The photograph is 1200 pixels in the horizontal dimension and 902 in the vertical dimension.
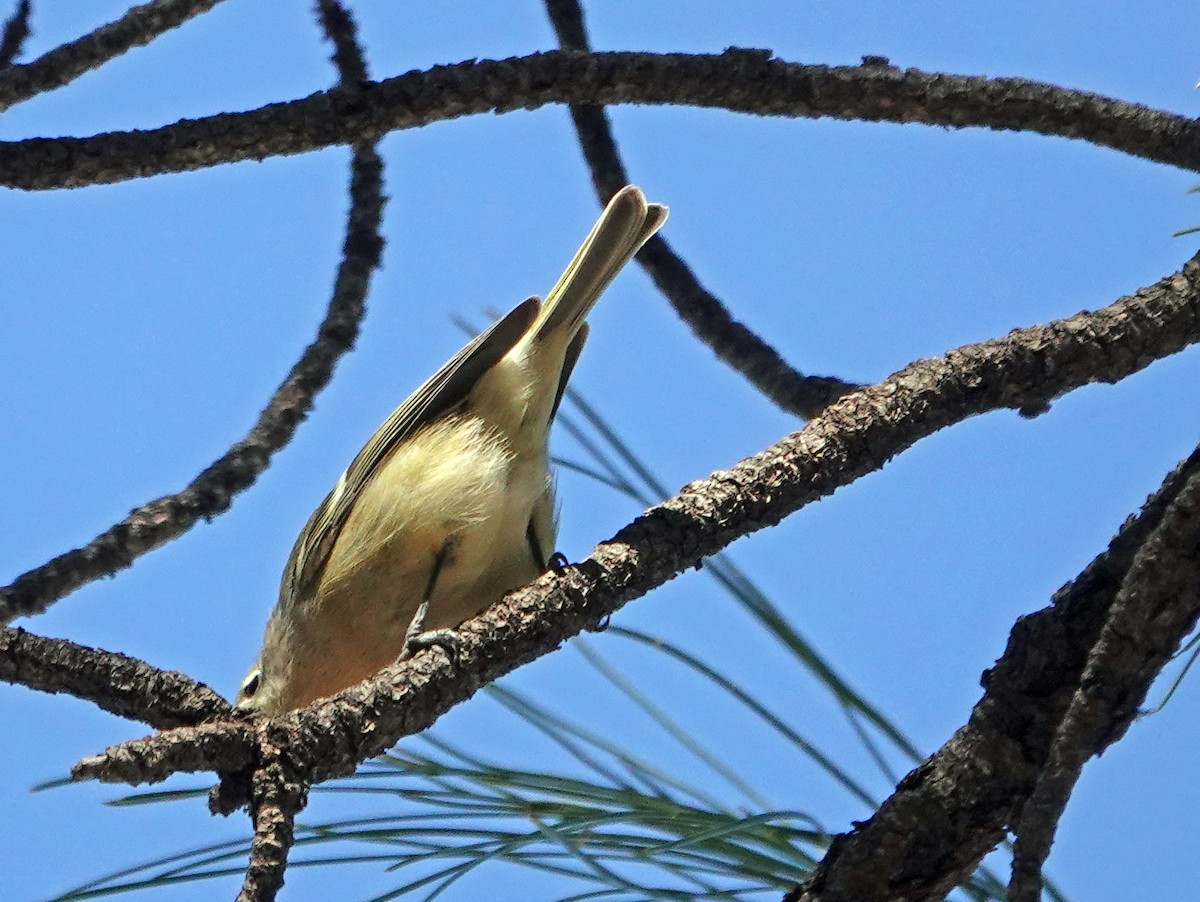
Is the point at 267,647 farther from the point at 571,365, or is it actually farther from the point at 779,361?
the point at 779,361

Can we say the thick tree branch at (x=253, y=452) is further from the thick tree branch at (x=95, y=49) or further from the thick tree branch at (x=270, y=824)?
the thick tree branch at (x=270, y=824)

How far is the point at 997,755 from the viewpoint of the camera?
6.34ft

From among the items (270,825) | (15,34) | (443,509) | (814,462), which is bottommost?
(270,825)

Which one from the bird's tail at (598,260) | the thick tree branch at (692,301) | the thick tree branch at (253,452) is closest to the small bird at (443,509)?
the bird's tail at (598,260)

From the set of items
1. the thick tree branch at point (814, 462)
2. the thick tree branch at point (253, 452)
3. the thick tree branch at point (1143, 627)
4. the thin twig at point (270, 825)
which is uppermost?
the thick tree branch at point (253, 452)

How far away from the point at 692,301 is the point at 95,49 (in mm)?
1622

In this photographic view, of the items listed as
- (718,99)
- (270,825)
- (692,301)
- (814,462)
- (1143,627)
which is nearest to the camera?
(270,825)

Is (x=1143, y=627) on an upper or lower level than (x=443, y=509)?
lower

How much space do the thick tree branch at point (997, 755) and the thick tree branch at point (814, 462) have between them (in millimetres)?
51

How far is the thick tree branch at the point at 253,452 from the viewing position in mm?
2721

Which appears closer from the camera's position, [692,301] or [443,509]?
[692,301]

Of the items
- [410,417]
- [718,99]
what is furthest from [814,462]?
[410,417]

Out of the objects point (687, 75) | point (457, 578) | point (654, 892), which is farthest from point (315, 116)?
point (654, 892)

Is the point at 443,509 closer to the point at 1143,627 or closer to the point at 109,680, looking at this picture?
the point at 109,680
